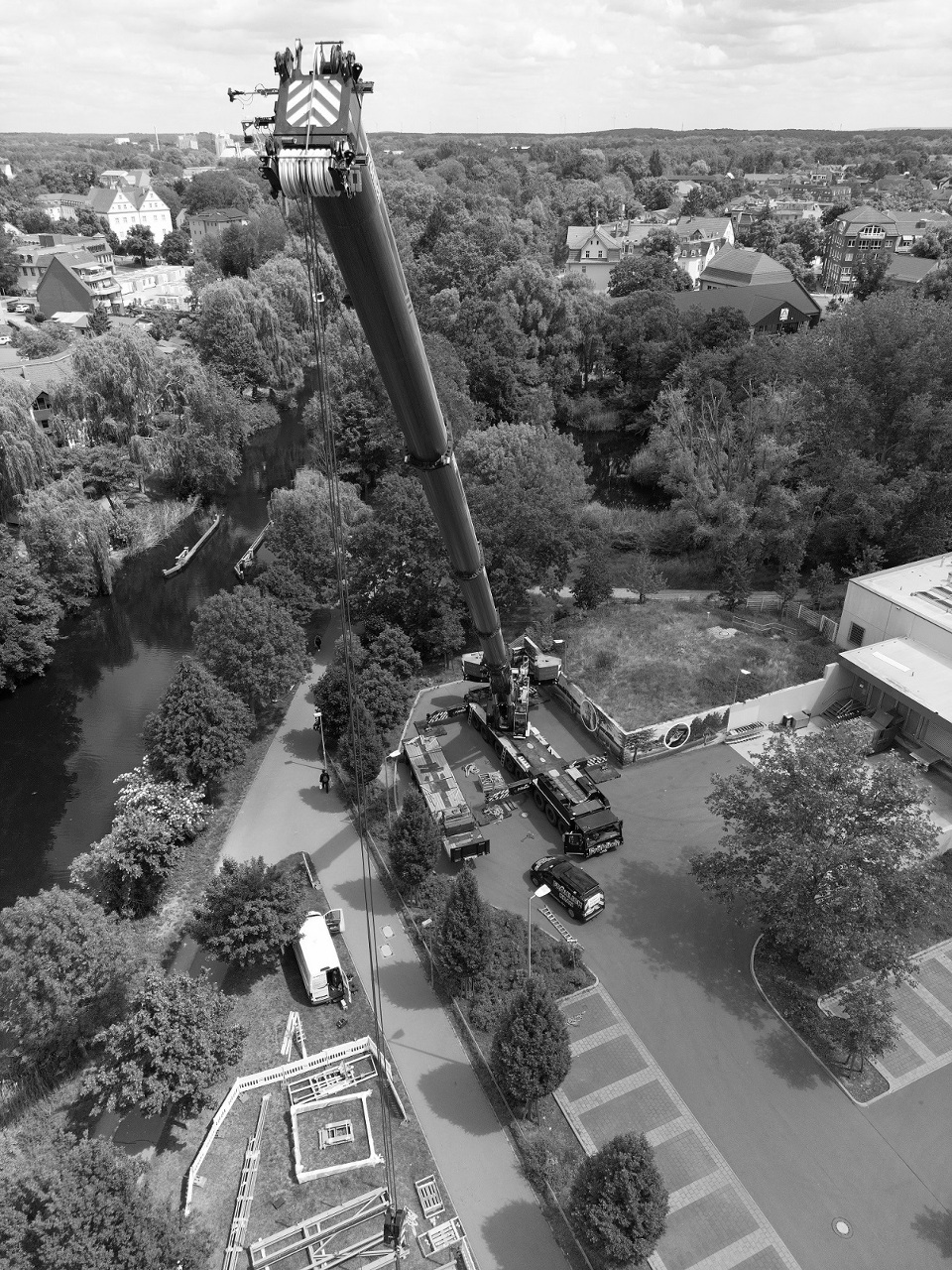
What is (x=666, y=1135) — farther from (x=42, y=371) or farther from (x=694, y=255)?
(x=694, y=255)

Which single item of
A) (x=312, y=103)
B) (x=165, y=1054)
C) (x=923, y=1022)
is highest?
(x=312, y=103)

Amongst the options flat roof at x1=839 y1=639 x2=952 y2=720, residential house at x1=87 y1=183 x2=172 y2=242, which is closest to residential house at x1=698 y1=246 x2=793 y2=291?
flat roof at x1=839 y1=639 x2=952 y2=720

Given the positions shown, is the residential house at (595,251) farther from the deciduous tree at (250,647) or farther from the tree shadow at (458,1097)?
the tree shadow at (458,1097)

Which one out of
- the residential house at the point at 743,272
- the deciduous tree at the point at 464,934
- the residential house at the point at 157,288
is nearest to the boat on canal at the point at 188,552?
the deciduous tree at the point at 464,934

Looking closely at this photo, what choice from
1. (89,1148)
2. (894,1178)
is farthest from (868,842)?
(89,1148)

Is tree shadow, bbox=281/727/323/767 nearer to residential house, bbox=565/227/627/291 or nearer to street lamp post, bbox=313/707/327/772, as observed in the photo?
street lamp post, bbox=313/707/327/772

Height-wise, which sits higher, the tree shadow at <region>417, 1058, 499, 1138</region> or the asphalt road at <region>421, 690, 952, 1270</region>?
the asphalt road at <region>421, 690, 952, 1270</region>

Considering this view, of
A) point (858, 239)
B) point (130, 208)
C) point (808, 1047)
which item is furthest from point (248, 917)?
point (130, 208)
